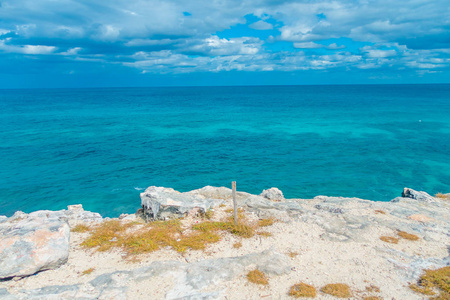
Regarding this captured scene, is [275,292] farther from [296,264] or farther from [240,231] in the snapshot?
[240,231]

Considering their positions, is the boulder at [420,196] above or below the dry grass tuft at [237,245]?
below

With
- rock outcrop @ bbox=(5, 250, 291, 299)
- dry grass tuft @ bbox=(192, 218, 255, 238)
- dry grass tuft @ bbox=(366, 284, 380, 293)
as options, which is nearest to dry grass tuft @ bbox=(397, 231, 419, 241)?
dry grass tuft @ bbox=(366, 284, 380, 293)

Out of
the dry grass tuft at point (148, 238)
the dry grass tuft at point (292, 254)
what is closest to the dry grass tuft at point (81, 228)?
the dry grass tuft at point (148, 238)

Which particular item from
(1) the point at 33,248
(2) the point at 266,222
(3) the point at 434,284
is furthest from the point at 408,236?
(1) the point at 33,248

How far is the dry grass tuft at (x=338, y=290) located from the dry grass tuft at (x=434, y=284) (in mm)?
2999

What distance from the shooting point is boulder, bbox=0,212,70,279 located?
12.8 meters

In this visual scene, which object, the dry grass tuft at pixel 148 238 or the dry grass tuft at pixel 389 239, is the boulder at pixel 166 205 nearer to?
the dry grass tuft at pixel 148 238

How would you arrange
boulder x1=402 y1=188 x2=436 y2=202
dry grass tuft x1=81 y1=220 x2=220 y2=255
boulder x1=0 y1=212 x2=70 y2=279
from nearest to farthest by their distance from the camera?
boulder x1=0 y1=212 x2=70 y2=279 < dry grass tuft x1=81 y1=220 x2=220 y2=255 < boulder x1=402 y1=188 x2=436 y2=202

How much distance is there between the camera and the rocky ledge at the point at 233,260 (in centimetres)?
1217

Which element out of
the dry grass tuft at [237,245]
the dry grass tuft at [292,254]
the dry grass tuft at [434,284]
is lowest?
the dry grass tuft at [292,254]

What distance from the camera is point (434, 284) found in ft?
40.1

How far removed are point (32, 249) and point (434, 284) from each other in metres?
19.1

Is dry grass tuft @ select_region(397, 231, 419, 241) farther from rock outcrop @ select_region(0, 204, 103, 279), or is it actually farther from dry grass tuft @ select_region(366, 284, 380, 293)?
rock outcrop @ select_region(0, 204, 103, 279)

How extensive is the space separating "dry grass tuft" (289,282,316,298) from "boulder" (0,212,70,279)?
37.6 feet
